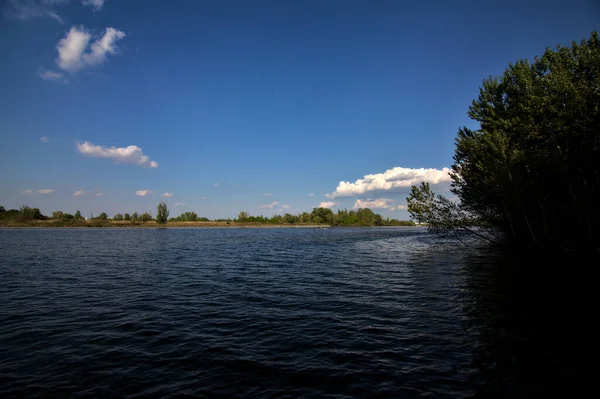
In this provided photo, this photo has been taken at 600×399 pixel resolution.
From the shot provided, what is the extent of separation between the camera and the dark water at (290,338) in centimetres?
857

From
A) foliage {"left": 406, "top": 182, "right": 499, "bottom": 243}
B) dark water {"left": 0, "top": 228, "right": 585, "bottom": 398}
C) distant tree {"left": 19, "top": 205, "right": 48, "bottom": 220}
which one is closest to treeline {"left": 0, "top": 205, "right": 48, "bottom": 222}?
distant tree {"left": 19, "top": 205, "right": 48, "bottom": 220}

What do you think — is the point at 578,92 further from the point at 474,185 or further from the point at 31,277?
the point at 31,277

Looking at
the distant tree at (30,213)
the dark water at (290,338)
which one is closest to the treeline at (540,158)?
the dark water at (290,338)

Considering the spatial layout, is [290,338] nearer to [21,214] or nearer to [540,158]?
[540,158]

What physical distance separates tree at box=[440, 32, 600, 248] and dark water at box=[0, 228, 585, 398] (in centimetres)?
1248

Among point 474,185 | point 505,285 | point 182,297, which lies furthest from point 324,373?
point 474,185

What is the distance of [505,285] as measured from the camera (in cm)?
2222

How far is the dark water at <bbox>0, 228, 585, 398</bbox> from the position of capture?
857 cm

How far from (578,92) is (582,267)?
16361 millimetres

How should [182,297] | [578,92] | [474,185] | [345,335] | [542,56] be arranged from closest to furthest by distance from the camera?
[345,335] → [182,297] → [578,92] → [542,56] → [474,185]

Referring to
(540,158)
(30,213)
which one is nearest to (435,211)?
(540,158)

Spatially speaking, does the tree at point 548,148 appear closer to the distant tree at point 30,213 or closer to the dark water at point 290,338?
the dark water at point 290,338

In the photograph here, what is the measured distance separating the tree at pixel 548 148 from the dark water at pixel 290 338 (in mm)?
12478

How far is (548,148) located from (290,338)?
107 feet
